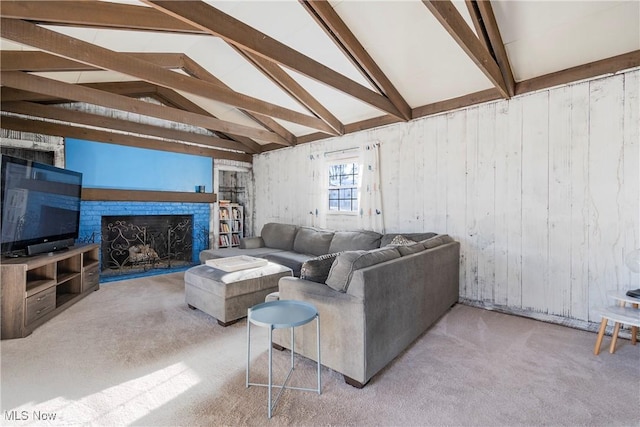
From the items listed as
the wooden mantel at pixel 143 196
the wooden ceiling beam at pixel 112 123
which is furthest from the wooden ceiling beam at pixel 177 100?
the wooden mantel at pixel 143 196

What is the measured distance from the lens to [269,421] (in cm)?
155

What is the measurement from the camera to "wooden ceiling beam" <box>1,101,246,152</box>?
3.97 metres

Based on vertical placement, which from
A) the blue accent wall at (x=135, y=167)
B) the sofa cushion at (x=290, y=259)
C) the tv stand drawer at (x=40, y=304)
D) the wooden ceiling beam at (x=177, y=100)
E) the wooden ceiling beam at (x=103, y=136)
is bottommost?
the tv stand drawer at (x=40, y=304)

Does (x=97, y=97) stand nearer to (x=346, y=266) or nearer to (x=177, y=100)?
(x=177, y=100)

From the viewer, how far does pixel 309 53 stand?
10.7 feet

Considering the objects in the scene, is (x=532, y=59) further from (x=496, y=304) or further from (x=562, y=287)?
(x=496, y=304)

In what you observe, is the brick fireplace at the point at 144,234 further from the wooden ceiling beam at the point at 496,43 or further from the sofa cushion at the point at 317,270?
the wooden ceiling beam at the point at 496,43

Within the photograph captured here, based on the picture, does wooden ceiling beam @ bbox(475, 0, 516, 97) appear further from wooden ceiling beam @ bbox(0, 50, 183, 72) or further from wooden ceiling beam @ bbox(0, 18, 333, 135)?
wooden ceiling beam @ bbox(0, 50, 183, 72)

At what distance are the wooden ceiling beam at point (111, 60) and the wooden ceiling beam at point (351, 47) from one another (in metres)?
1.28

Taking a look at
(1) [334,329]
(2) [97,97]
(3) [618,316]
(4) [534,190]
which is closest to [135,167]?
(2) [97,97]

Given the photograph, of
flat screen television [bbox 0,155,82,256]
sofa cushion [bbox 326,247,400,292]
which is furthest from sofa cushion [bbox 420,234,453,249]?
flat screen television [bbox 0,155,82,256]

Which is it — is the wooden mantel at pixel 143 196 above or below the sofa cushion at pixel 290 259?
above

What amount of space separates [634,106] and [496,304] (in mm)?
2236

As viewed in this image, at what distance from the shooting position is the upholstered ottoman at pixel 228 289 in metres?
2.81
